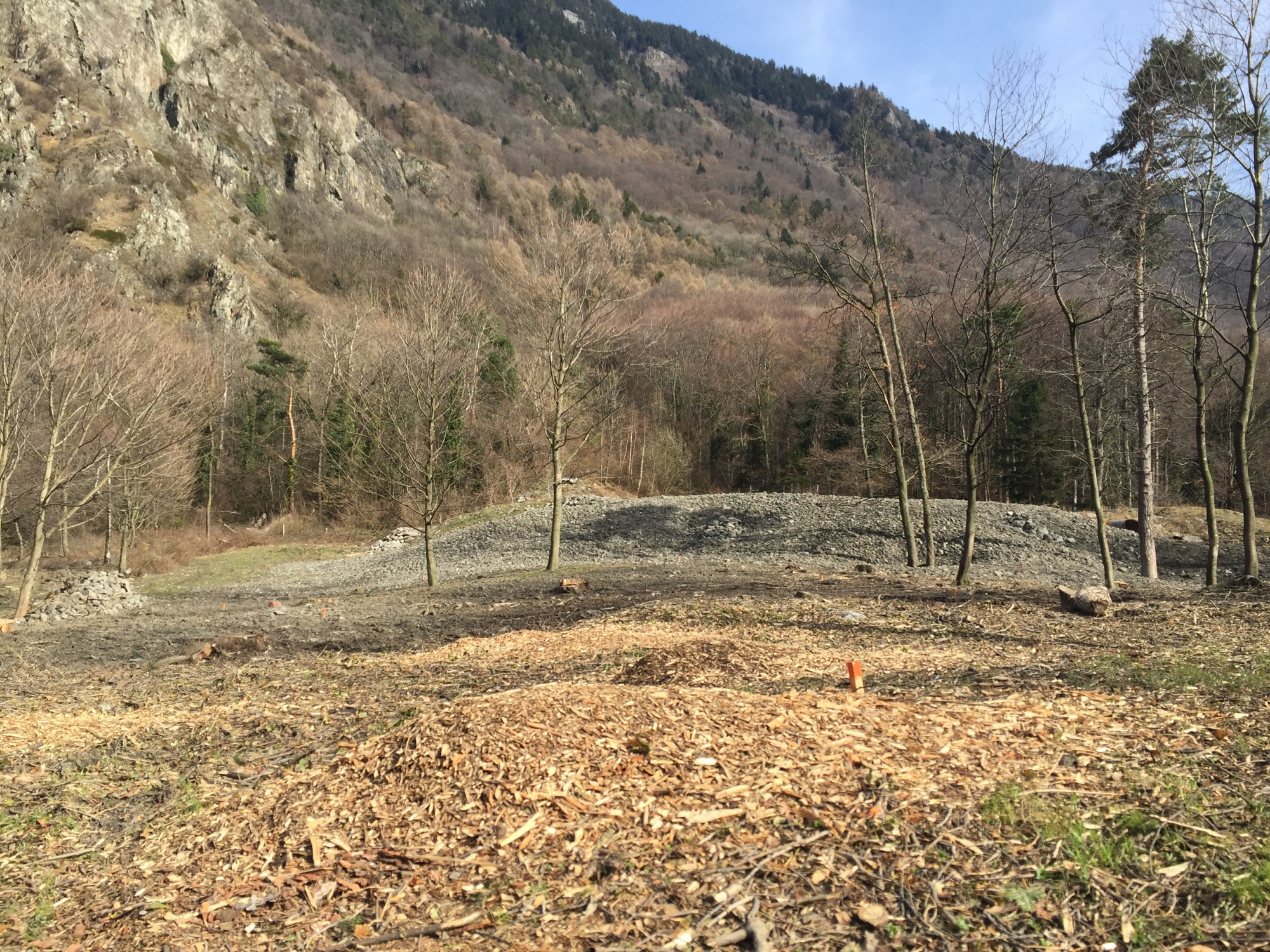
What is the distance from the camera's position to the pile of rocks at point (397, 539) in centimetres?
2661

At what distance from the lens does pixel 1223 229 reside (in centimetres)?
1195

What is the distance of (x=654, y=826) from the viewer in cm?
327

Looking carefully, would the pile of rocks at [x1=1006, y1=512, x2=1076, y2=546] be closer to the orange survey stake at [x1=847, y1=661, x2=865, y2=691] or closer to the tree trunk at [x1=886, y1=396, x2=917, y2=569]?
the tree trunk at [x1=886, y1=396, x2=917, y2=569]

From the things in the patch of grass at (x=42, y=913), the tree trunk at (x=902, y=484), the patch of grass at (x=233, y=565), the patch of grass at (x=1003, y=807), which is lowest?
the patch of grass at (x=233, y=565)

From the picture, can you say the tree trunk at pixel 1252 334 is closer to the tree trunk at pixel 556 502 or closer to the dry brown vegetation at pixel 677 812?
the dry brown vegetation at pixel 677 812

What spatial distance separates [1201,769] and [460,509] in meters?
30.0

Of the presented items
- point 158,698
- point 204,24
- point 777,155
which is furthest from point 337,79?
point 158,698

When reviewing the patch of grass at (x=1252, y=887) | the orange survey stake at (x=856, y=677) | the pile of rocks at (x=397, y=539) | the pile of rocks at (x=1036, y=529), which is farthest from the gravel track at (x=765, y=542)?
the patch of grass at (x=1252, y=887)

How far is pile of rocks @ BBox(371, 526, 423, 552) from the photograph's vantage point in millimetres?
26609

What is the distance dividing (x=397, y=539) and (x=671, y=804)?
85.0 ft

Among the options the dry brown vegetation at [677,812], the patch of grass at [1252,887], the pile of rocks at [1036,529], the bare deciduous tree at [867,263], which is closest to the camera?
the patch of grass at [1252,887]

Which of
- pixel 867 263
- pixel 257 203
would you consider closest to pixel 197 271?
pixel 257 203

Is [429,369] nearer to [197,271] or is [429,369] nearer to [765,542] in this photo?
[765,542]

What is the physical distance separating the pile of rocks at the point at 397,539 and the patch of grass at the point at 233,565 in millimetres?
1204
